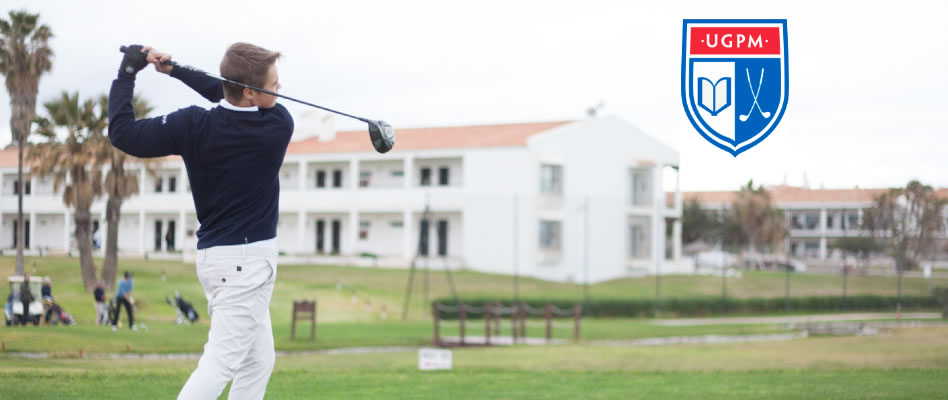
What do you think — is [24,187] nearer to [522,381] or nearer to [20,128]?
[20,128]

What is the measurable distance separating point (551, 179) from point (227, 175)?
52136 millimetres

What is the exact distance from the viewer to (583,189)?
58.9 metres

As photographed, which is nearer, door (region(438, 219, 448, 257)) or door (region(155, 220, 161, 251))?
door (region(155, 220, 161, 251))

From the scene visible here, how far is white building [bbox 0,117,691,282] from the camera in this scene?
2115 inches

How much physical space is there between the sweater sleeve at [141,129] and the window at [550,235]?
5053 centimetres

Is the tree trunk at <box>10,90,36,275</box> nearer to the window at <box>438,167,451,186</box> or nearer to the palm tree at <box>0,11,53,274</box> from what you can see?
the palm tree at <box>0,11,53,274</box>

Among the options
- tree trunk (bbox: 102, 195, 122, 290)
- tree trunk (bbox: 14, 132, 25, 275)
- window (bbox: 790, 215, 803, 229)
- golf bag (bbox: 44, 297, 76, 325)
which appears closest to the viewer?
tree trunk (bbox: 14, 132, 25, 275)

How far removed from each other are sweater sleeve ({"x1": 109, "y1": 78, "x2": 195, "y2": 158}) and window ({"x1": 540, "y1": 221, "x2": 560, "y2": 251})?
1989 inches

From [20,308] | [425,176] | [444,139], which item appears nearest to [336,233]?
[425,176]

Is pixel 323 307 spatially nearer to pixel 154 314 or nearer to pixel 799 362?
pixel 154 314

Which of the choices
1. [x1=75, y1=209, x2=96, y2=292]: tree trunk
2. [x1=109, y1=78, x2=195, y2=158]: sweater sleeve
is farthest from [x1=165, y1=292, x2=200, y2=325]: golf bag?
[x1=109, y1=78, x2=195, y2=158]: sweater sleeve

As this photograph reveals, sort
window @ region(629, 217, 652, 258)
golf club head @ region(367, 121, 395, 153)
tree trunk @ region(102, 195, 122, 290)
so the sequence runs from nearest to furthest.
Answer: golf club head @ region(367, 121, 395, 153)
tree trunk @ region(102, 195, 122, 290)
window @ region(629, 217, 652, 258)

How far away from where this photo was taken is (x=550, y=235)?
181 feet

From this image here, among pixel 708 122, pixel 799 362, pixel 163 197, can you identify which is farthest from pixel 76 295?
pixel 708 122
